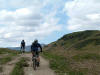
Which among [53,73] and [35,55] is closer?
[53,73]

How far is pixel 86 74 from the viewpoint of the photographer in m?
16.0

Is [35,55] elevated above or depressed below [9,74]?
above

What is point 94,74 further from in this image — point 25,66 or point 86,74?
point 25,66

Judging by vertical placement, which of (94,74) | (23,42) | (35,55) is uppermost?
(23,42)

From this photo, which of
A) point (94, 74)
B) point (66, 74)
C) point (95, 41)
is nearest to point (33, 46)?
point (66, 74)

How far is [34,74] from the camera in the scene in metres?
15.2

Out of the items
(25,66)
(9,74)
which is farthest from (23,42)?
(9,74)

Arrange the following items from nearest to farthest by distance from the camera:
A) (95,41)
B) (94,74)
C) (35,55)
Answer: (94,74), (35,55), (95,41)

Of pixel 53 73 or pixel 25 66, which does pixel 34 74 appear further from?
pixel 25 66

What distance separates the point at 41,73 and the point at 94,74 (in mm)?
4464

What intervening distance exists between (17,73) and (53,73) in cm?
289

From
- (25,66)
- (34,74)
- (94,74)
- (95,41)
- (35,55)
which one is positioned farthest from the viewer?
(95,41)

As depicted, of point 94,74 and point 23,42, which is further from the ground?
point 23,42

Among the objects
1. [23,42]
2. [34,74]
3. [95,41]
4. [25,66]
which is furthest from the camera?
[95,41]
